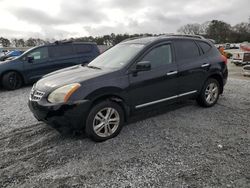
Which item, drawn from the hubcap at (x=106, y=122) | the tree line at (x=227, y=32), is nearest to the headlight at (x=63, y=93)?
the hubcap at (x=106, y=122)

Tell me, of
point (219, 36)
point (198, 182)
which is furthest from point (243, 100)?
point (219, 36)

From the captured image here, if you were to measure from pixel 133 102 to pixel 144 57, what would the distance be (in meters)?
0.87

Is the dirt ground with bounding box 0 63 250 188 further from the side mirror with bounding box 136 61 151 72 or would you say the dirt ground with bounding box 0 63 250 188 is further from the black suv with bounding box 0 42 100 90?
the black suv with bounding box 0 42 100 90

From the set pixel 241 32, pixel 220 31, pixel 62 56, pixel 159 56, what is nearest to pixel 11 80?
pixel 62 56

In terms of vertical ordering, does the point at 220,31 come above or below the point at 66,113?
above

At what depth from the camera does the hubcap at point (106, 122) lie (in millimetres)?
3614

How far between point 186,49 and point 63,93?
2881mm

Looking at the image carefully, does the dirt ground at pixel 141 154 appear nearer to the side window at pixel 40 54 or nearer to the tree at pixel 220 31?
the side window at pixel 40 54

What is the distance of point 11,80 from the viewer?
8180 millimetres

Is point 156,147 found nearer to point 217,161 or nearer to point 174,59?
point 217,161

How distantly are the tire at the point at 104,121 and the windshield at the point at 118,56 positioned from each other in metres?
0.79

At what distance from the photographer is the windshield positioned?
405 cm

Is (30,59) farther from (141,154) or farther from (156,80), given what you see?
(141,154)

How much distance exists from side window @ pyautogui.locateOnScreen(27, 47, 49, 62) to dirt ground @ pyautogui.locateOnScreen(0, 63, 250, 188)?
166 inches
